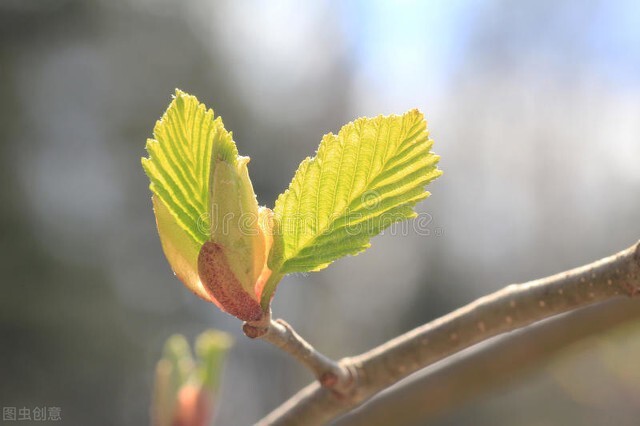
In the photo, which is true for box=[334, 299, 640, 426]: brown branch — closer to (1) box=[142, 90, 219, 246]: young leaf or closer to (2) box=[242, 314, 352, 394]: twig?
(2) box=[242, 314, 352, 394]: twig

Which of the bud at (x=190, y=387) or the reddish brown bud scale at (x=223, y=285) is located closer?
the reddish brown bud scale at (x=223, y=285)

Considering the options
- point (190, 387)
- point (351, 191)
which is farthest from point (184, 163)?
point (190, 387)

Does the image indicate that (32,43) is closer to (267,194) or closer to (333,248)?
(267,194)

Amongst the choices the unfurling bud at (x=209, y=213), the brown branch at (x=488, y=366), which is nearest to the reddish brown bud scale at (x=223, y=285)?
the unfurling bud at (x=209, y=213)

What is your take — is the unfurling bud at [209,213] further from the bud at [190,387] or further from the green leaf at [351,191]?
the bud at [190,387]

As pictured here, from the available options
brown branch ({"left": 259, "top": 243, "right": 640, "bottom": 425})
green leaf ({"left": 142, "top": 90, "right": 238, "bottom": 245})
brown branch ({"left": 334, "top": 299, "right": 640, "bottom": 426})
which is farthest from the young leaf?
brown branch ({"left": 334, "top": 299, "right": 640, "bottom": 426})

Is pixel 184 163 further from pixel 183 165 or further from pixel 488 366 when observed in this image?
pixel 488 366

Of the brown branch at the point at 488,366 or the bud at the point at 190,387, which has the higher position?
the bud at the point at 190,387
